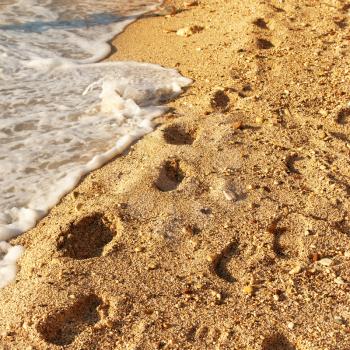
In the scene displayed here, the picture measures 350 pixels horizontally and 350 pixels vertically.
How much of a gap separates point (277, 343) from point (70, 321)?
879 mm

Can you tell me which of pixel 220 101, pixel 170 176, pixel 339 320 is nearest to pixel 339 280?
pixel 339 320

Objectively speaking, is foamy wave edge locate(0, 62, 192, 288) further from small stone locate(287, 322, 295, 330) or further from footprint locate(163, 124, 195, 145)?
small stone locate(287, 322, 295, 330)

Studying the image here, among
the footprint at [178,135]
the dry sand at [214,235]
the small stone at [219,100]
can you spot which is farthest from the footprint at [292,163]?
the small stone at [219,100]

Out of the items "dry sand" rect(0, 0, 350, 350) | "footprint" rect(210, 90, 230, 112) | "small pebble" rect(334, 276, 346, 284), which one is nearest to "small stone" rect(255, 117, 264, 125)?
"dry sand" rect(0, 0, 350, 350)

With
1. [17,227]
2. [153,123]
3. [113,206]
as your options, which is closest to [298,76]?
[153,123]

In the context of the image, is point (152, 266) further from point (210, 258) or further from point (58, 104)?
point (58, 104)

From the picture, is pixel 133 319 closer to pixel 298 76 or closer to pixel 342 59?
pixel 298 76

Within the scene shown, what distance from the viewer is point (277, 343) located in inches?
95.0

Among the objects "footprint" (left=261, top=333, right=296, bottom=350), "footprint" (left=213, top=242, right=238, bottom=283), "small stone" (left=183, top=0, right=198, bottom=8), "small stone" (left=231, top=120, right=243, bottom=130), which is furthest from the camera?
"small stone" (left=183, top=0, right=198, bottom=8)

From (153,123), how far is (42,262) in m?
1.46

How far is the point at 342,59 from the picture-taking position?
454cm

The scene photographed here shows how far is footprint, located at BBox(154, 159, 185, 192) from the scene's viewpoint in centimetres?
333

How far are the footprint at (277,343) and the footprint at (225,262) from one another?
14.3 inches

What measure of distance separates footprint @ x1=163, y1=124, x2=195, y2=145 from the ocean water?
139 mm
